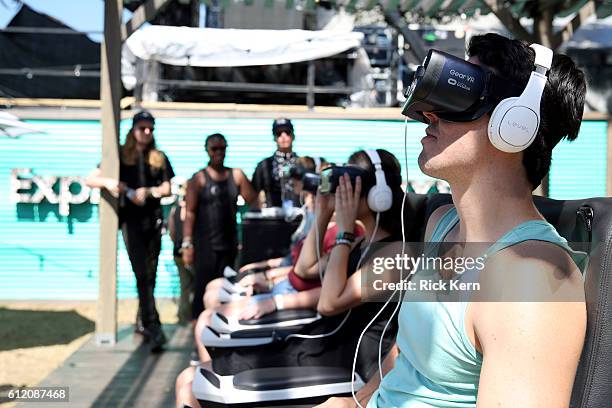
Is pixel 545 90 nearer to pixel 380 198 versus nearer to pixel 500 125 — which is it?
pixel 500 125

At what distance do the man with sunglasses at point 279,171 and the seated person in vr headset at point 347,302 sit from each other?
11.0 feet

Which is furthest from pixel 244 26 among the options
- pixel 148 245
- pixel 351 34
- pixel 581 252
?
pixel 581 252

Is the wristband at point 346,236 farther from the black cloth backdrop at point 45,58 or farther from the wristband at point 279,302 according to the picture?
the black cloth backdrop at point 45,58

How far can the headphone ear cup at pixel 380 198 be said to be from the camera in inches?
115

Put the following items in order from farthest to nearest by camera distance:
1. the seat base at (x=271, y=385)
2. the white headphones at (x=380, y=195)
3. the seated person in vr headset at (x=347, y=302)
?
the white headphones at (x=380, y=195) → the seated person in vr headset at (x=347, y=302) → the seat base at (x=271, y=385)

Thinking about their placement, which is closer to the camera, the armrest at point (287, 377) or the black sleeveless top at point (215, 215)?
the armrest at point (287, 377)

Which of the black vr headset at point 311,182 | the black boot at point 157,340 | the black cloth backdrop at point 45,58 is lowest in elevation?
the black boot at point 157,340

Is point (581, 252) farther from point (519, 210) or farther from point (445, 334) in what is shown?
point (445, 334)

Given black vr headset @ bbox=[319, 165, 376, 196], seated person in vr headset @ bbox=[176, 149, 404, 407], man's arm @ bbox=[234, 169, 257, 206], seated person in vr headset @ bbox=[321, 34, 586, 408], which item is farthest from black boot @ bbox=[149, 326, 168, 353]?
seated person in vr headset @ bbox=[321, 34, 586, 408]

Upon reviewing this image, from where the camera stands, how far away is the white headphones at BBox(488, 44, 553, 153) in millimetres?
1451

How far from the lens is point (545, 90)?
1.54 m

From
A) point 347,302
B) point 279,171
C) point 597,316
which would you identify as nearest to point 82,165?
point 279,171

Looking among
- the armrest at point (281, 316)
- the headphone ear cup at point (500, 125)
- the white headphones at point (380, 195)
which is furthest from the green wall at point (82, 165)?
the headphone ear cup at point (500, 125)

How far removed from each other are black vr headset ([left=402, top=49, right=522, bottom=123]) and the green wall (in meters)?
7.16
